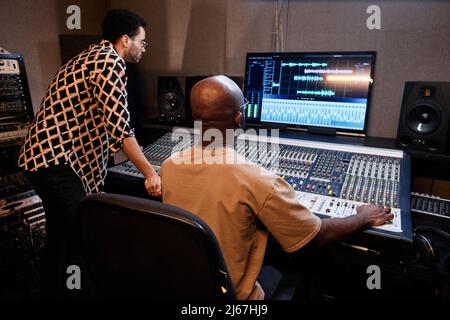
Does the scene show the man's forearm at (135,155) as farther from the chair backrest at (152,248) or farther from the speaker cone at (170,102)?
the speaker cone at (170,102)

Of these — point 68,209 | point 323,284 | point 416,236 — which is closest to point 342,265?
point 323,284

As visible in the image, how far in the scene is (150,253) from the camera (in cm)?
78

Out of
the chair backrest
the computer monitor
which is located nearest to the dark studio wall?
the computer monitor

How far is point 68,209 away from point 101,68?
0.65 m

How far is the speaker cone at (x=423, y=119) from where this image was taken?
149cm

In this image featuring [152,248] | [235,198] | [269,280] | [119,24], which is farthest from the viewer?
[119,24]

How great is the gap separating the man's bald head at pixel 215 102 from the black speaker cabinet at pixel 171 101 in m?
1.20

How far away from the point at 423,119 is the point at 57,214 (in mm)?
1746

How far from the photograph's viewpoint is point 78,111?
1489 mm

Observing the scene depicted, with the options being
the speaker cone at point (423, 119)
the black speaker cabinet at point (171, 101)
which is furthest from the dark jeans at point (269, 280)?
the black speaker cabinet at point (171, 101)

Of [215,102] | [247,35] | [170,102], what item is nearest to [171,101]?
[170,102]

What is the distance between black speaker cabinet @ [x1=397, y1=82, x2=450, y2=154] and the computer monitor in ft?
0.71

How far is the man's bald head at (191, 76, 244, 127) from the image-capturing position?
0.93 m

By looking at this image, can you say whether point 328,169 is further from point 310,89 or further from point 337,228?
point 310,89
